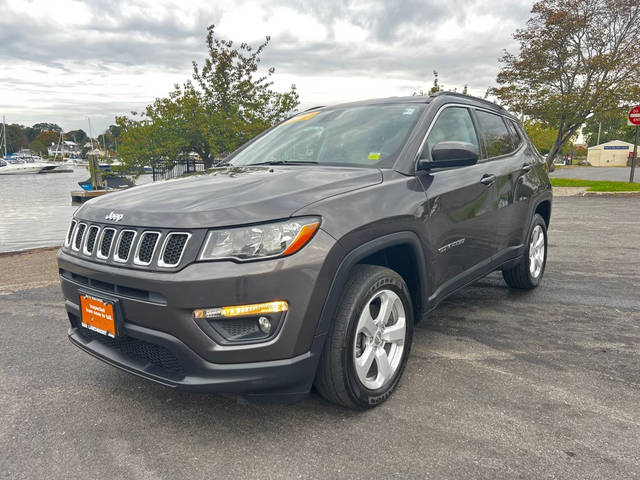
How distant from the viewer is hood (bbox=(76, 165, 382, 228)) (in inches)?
86.7

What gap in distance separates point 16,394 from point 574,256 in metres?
6.44

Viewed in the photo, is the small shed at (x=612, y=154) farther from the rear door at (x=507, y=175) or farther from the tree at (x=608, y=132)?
the rear door at (x=507, y=175)

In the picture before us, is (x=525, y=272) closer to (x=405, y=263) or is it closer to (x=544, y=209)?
(x=544, y=209)

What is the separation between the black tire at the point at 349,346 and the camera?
7.78 ft

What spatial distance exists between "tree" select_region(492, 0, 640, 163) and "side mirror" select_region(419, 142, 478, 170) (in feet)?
56.0

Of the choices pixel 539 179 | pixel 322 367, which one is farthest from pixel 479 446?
pixel 539 179

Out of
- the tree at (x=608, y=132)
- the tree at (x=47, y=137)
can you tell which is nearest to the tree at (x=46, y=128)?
the tree at (x=47, y=137)

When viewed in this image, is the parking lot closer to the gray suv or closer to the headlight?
the gray suv

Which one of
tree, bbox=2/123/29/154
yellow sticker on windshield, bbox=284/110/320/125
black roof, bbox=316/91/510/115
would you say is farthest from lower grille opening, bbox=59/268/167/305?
tree, bbox=2/123/29/154

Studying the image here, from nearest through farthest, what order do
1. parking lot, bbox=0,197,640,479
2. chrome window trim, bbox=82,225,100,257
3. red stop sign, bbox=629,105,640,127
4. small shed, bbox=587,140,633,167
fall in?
parking lot, bbox=0,197,640,479 < chrome window trim, bbox=82,225,100,257 < red stop sign, bbox=629,105,640,127 < small shed, bbox=587,140,633,167

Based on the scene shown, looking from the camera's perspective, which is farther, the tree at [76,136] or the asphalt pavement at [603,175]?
the tree at [76,136]

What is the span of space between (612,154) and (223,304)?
86153 mm

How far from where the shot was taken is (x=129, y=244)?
233cm

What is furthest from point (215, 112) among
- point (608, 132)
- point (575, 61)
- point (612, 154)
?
point (608, 132)
